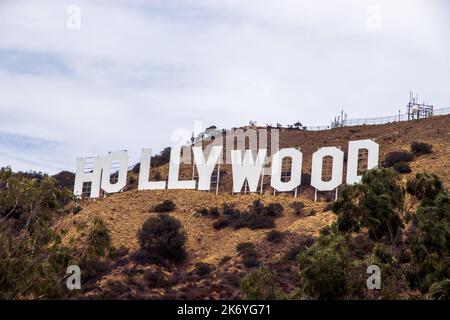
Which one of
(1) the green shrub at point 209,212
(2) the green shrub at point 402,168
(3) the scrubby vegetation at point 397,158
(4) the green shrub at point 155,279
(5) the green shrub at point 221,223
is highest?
(3) the scrubby vegetation at point 397,158

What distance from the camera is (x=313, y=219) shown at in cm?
5188

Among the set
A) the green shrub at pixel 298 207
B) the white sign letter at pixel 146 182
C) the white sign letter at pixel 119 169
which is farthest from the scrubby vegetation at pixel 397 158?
the white sign letter at pixel 119 169

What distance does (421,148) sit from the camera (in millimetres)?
63500

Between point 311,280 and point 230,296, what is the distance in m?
16.1

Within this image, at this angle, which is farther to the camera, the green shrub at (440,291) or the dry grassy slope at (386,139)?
the dry grassy slope at (386,139)

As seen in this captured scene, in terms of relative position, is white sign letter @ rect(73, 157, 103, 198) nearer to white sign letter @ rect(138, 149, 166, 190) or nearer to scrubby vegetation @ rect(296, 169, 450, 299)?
white sign letter @ rect(138, 149, 166, 190)

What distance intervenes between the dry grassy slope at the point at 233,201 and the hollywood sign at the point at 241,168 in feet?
3.72

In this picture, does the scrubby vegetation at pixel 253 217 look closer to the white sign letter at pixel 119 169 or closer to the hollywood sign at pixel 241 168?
the hollywood sign at pixel 241 168

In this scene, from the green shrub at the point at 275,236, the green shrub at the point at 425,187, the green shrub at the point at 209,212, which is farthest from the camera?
the green shrub at the point at 209,212

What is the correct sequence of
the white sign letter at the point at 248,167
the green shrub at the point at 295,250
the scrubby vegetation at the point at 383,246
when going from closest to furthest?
1. the scrubby vegetation at the point at 383,246
2. the green shrub at the point at 295,250
3. the white sign letter at the point at 248,167

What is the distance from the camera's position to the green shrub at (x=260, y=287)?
22.1 meters

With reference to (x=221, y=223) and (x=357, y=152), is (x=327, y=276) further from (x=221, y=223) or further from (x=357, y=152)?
(x=221, y=223)

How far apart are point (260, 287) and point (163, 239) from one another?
95.3ft

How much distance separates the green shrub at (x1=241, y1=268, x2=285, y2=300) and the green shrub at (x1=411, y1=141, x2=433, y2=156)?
142ft
